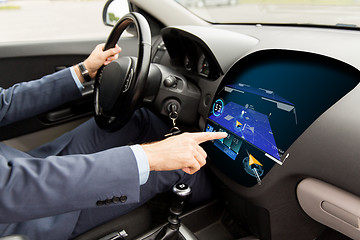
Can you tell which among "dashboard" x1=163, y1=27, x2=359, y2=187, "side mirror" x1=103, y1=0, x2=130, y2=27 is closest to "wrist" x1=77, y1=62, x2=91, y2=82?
"dashboard" x1=163, y1=27, x2=359, y2=187

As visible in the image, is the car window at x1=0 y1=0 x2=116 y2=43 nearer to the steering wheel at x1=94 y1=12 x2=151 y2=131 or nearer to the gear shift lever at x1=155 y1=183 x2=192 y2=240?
the steering wheel at x1=94 y1=12 x2=151 y2=131

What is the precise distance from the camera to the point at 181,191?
949mm

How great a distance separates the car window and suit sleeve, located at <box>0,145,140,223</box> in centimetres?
282

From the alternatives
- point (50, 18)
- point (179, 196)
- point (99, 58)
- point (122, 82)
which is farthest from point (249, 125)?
point (50, 18)

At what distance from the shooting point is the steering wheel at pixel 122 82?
3.15 feet

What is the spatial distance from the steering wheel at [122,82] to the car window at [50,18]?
227 centimetres

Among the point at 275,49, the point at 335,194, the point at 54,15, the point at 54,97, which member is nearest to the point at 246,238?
the point at 335,194

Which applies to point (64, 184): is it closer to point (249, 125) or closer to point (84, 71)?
point (249, 125)

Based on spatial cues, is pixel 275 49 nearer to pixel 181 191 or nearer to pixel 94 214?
pixel 181 191

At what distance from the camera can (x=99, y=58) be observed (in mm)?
1198

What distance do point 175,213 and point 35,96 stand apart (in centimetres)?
69

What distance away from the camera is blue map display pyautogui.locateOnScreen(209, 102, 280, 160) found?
0.84 meters

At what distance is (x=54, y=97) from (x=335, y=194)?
1011 millimetres

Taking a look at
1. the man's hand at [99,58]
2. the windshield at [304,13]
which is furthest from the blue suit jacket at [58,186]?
the windshield at [304,13]
